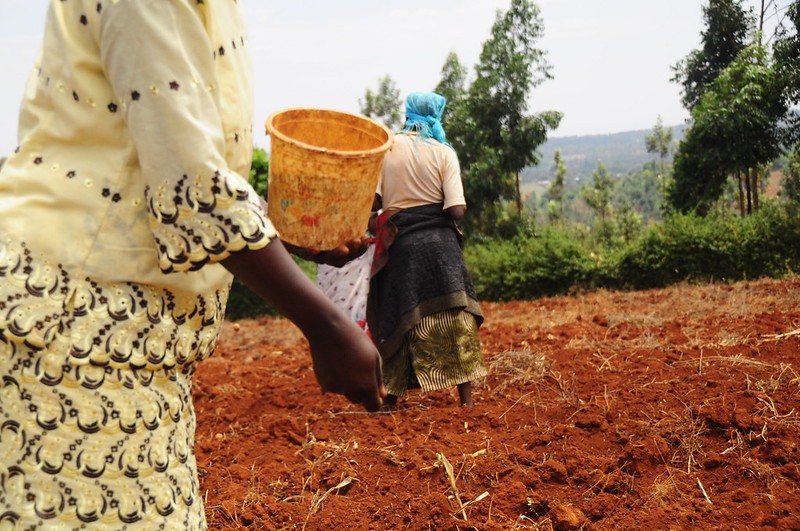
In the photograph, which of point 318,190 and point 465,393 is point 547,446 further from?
point 318,190

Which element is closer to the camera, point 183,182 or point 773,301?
point 183,182

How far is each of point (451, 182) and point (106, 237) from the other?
325 cm

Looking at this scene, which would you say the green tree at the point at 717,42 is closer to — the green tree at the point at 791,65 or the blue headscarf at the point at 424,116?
the green tree at the point at 791,65

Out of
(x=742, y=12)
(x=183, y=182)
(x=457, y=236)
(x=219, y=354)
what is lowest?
(x=219, y=354)

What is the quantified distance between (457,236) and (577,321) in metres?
2.74

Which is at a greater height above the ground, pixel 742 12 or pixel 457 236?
pixel 742 12

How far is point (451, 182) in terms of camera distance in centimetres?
426

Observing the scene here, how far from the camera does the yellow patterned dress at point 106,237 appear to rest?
1.05 m

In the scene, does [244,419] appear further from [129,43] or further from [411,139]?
[129,43]

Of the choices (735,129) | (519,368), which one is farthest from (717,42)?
(519,368)

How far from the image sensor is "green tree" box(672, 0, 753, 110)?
57.8 ft

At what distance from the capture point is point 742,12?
17.5 metres

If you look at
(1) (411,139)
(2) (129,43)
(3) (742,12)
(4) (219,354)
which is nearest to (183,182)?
(2) (129,43)

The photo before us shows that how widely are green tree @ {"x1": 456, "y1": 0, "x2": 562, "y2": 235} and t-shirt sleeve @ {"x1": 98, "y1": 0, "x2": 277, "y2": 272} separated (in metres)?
16.0
